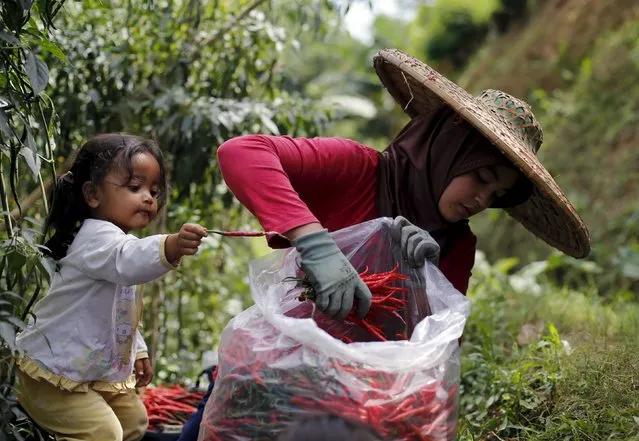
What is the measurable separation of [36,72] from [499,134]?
1.08m

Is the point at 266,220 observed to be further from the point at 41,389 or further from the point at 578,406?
the point at 578,406

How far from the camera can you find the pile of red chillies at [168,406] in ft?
8.86

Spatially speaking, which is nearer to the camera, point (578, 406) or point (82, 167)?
point (82, 167)

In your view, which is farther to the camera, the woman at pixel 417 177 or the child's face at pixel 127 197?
the child's face at pixel 127 197

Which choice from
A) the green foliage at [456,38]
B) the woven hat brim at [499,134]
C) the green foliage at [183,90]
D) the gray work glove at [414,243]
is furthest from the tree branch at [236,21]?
the green foliage at [456,38]

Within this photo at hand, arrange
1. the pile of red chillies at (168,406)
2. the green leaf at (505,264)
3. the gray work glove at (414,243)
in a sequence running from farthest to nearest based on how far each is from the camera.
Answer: the green leaf at (505,264), the pile of red chillies at (168,406), the gray work glove at (414,243)

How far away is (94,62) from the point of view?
3115 mm

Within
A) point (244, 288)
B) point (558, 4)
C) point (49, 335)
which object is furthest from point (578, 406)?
point (558, 4)

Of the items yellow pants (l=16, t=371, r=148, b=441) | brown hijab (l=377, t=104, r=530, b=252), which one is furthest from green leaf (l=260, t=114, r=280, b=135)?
yellow pants (l=16, t=371, r=148, b=441)

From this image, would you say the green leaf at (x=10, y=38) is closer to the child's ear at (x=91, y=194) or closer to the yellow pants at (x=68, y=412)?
the child's ear at (x=91, y=194)

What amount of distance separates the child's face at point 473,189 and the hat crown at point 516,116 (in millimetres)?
111

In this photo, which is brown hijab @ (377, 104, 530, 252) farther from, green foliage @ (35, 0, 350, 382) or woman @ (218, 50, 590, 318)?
green foliage @ (35, 0, 350, 382)

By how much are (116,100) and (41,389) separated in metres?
1.45

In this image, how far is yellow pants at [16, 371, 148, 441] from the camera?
206 centimetres
